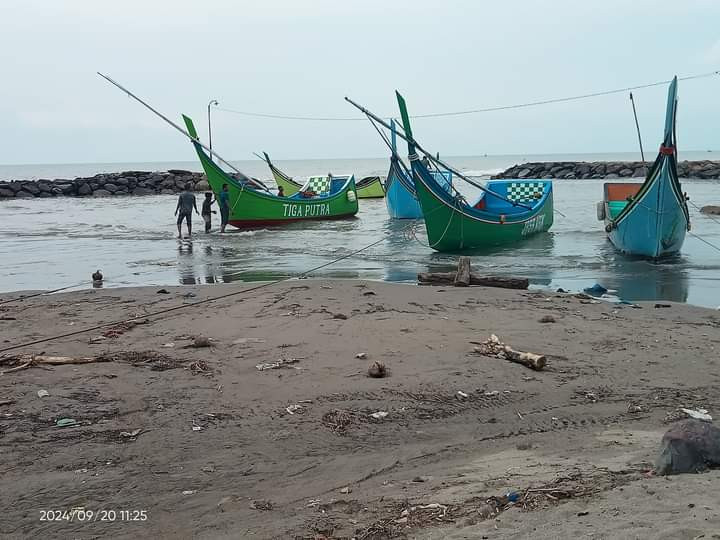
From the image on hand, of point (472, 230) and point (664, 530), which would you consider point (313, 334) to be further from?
point (472, 230)

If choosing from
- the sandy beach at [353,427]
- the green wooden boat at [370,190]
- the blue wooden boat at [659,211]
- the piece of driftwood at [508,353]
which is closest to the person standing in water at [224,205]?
the blue wooden boat at [659,211]

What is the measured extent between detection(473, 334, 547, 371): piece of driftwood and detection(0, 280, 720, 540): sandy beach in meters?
0.08

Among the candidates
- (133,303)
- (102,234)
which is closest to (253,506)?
(133,303)

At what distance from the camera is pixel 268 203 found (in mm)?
22000

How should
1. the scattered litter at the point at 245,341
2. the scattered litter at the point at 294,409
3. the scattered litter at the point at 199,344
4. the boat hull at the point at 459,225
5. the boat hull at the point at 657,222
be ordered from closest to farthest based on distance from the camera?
the scattered litter at the point at 294,409 < the scattered litter at the point at 199,344 < the scattered litter at the point at 245,341 < the boat hull at the point at 657,222 < the boat hull at the point at 459,225

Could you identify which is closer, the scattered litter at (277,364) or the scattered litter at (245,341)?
the scattered litter at (277,364)

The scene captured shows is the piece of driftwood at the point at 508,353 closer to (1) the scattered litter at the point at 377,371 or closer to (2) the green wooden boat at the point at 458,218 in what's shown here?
(1) the scattered litter at the point at 377,371

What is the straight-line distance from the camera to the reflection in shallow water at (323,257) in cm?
1168

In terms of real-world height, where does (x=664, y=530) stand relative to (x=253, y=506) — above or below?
above

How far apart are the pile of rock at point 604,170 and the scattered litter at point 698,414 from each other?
163 feet

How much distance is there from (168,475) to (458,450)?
1661 millimetres

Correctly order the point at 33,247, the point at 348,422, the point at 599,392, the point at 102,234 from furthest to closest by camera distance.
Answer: the point at 102,234 → the point at 33,247 → the point at 599,392 → the point at 348,422

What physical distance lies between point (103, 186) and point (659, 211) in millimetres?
41019

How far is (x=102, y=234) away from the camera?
808 inches
